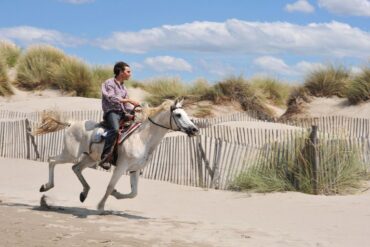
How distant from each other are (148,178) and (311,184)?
429 centimetres

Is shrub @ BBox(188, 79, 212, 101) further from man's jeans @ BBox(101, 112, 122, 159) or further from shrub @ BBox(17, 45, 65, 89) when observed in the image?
man's jeans @ BBox(101, 112, 122, 159)

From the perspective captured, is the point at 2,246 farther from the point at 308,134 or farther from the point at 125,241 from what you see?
the point at 308,134

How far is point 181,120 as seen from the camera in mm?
9773

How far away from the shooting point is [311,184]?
12414mm

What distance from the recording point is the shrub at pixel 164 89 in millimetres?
28953

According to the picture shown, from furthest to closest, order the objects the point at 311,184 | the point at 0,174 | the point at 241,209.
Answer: the point at 0,174 → the point at 311,184 → the point at 241,209

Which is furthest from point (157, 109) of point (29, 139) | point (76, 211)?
point (29, 139)

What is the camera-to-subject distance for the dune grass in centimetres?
3129

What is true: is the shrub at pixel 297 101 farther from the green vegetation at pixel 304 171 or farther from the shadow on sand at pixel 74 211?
the shadow on sand at pixel 74 211

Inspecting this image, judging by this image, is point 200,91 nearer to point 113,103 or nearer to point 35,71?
point 35,71

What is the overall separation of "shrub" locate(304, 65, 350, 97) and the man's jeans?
56.8 ft

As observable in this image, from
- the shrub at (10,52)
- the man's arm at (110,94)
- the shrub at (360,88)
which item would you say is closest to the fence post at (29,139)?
the man's arm at (110,94)

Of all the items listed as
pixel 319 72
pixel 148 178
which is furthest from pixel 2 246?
pixel 319 72

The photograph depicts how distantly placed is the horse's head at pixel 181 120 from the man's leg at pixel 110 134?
987 millimetres
